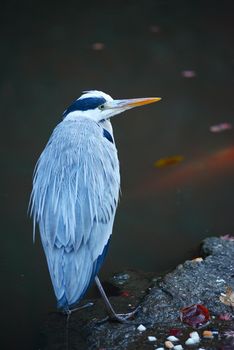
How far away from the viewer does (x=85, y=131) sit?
3787 mm

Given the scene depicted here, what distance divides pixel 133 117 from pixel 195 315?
3306mm

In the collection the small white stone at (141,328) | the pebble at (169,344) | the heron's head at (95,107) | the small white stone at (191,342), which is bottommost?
the small white stone at (191,342)

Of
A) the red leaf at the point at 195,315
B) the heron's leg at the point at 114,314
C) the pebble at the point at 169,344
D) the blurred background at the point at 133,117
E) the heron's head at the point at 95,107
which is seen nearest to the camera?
the pebble at the point at 169,344

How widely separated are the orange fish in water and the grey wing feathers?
1861 mm

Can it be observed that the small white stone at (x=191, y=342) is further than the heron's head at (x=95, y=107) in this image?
No

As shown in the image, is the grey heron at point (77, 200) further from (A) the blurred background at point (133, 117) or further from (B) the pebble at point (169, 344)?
(A) the blurred background at point (133, 117)

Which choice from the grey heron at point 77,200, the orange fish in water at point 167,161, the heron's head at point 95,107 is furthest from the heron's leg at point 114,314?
the orange fish in water at point 167,161

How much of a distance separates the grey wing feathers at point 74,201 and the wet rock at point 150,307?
400 mm

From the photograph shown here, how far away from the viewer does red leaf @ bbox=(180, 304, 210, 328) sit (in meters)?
3.47

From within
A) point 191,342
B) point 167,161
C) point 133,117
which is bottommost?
point 191,342

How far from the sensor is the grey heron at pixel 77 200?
331cm

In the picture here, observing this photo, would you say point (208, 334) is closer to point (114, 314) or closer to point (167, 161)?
point (114, 314)

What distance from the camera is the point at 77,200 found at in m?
3.45

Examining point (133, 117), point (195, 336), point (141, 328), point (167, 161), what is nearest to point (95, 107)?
point (141, 328)
